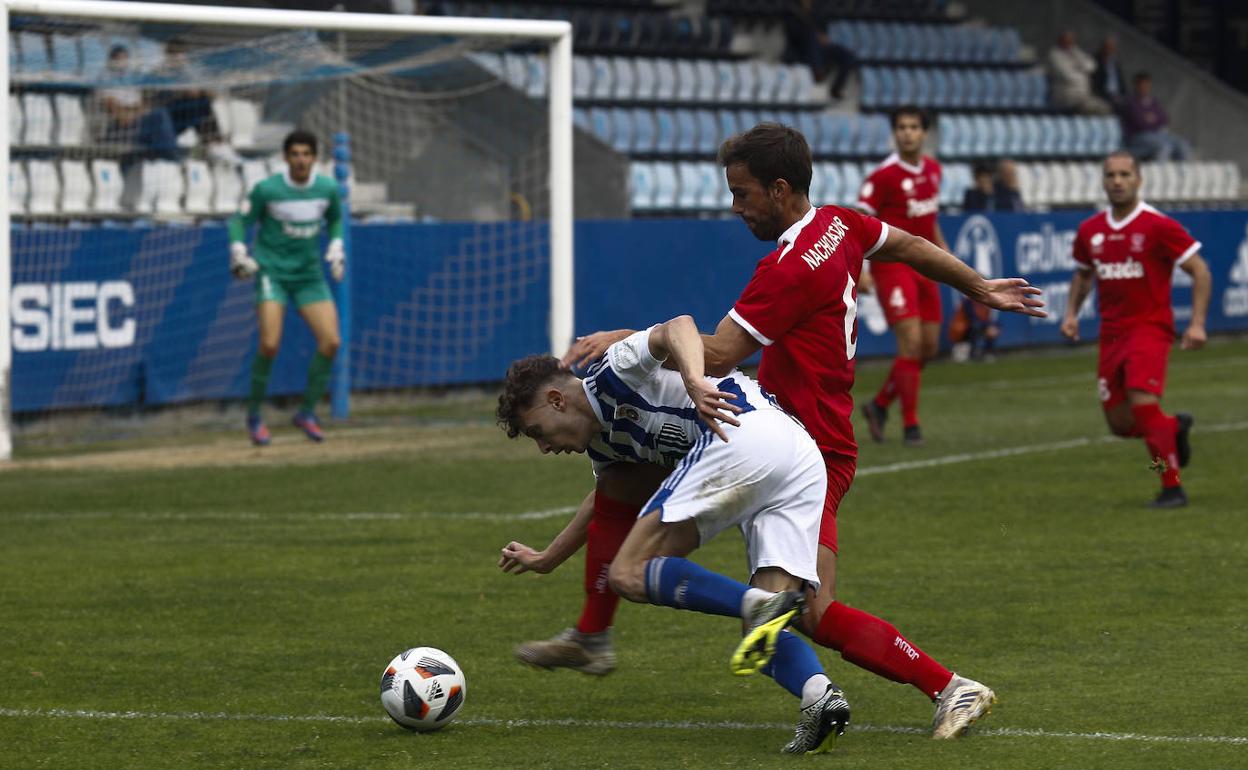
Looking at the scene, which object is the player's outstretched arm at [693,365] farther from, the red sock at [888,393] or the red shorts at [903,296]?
the red sock at [888,393]

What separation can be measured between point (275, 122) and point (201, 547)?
8502 mm

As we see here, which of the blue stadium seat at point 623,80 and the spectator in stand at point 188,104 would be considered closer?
the spectator in stand at point 188,104

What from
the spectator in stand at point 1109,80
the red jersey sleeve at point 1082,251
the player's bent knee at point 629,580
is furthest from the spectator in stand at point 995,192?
the player's bent knee at point 629,580

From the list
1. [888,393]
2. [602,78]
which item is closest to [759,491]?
[888,393]

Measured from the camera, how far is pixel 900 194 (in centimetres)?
1351

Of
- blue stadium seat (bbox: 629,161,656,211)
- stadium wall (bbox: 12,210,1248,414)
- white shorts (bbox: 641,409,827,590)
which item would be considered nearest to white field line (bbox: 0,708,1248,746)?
white shorts (bbox: 641,409,827,590)

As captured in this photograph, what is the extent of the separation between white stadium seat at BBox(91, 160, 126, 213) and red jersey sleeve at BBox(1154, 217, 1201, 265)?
27.3ft

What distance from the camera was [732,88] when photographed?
25.3 meters

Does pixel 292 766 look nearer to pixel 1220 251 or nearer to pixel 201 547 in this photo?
pixel 201 547

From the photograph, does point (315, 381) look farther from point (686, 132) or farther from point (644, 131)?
point (686, 132)

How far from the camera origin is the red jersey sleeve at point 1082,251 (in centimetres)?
1079

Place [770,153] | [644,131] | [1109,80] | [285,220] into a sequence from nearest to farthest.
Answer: [770,153]
[285,220]
[644,131]
[1109,80]

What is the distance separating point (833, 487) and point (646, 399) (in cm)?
64

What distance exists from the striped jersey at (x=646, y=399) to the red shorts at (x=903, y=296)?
7592 mm
